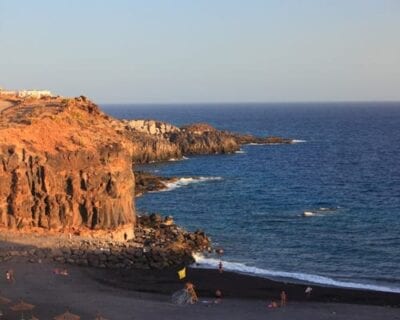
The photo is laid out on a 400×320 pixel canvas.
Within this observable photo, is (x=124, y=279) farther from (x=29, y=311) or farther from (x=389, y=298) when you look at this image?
(x=389, y=298)

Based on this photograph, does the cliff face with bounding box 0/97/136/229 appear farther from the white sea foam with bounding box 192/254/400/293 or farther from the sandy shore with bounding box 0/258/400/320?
the white sea foam with bounding box 192/254/400/293

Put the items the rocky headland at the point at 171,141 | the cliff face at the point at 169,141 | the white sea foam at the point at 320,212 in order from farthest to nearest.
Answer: the rocky headland at the point at 171,141 → the cliff face at the point at 169,141 → the white sea foam at the point at 320,212

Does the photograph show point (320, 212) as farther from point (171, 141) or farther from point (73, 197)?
point (171, 141)

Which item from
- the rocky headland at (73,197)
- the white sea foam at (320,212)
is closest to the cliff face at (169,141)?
the white sea foam at (320,212)

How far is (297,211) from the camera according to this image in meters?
71.1

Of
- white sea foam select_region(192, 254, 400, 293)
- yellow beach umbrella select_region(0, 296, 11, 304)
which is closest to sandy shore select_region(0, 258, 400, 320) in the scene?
yellow beach umbrella select_region(0, 296, 11, 304)

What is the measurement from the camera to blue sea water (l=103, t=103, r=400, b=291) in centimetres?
5081

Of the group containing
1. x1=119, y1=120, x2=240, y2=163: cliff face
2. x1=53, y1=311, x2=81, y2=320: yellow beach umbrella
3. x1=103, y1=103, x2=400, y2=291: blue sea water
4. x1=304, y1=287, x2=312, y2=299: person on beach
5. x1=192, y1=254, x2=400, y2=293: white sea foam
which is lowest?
x1=192, y1=254, x2=400, y2=293: white sea foam

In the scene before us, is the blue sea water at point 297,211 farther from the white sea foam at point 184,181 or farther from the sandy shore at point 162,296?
the sandy shore at point 162,296

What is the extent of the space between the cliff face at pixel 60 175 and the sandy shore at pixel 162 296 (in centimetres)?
664

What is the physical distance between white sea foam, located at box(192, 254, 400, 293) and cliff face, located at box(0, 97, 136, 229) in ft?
27.1

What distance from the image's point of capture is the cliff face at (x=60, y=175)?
5144 cm

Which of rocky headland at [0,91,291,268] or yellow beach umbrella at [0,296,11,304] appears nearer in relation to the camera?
yellow beach umbrella at [0,296,11,304]

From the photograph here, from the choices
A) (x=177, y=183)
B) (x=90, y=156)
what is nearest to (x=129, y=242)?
(x=90, y=156)
